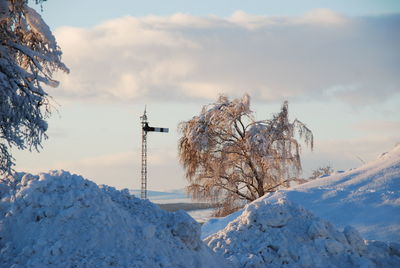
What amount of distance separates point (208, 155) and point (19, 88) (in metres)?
13.4

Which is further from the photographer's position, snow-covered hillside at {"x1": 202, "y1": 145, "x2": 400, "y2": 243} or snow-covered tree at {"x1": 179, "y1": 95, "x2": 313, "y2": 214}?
snow-covered tree at {"x1": 179, "y1": 95, "x2": 313, "y2": 214}

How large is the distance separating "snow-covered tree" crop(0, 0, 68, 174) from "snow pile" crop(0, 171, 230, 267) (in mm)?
684

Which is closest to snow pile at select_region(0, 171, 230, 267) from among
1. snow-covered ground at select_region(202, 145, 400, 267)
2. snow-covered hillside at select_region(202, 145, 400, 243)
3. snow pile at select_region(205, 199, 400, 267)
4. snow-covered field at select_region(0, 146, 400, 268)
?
snow-covered field at select_region(0, 146, 400, 268)

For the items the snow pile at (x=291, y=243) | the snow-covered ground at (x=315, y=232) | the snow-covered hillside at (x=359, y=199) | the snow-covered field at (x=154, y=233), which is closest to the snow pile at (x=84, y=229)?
the snow-covered field at (x=154, y=233)

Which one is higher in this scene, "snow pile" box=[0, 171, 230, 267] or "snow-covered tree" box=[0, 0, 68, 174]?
"snow-covered tree" box=[0, 0, 68, 174]

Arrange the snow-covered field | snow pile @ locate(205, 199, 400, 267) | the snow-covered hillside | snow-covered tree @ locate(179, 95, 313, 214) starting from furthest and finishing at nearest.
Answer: snow-covered tree @ locate(179, 95, 313, 214), the snow-covered hillside, snow pile @ locate(205, 199, 400, 267), the snow-covered field

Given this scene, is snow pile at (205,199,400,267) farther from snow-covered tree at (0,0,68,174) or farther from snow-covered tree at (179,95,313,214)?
snow-covered tree at (179,95,313,214)

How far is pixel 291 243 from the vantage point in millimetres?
9875

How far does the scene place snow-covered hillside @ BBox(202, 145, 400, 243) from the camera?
11695 millimetres

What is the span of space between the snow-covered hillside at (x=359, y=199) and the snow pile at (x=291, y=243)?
41.9 inches

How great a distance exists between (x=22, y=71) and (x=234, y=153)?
1373 cm

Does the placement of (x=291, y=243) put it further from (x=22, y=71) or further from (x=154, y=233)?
(x=22, y=71)

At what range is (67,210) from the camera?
813 centimetres

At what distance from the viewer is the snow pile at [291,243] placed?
9.55m
